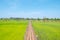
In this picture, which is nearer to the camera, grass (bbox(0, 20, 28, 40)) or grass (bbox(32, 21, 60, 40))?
grass (bbox(32, 21, 60, 40))

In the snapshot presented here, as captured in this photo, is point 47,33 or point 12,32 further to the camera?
point 12,32

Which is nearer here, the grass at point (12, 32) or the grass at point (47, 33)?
the grass at point (47, 33)
